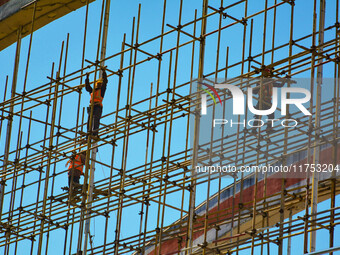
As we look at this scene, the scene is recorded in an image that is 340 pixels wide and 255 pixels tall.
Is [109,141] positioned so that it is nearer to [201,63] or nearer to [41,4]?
[201,63]

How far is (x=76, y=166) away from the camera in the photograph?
20.7 m

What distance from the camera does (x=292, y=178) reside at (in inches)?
805

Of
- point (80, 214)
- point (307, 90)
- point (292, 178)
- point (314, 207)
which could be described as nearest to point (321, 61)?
point (307, 90)

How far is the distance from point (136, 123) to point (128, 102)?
138 centimetres

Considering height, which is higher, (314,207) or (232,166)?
(232,166)

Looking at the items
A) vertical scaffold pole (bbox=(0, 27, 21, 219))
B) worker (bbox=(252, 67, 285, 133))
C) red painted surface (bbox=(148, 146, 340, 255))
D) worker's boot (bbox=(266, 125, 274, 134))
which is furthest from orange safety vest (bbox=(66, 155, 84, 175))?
worker's boot (bbox=(266, 125, 274, 134))

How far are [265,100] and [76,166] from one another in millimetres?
4393

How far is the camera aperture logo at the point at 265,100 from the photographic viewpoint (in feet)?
57.2

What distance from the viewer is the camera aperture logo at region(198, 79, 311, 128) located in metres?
17.4

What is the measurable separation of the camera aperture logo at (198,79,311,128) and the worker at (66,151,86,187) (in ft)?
10.6

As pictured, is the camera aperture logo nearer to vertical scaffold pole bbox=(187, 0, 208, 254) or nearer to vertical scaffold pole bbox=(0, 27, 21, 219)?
vertical scaffold pole bbox=(187, 0, 208, 254)

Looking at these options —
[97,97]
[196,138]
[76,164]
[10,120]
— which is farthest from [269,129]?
[10,120]

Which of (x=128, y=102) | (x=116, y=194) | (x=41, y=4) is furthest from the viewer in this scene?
(x=41, y=4)

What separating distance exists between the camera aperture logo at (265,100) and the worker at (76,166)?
127 inches
